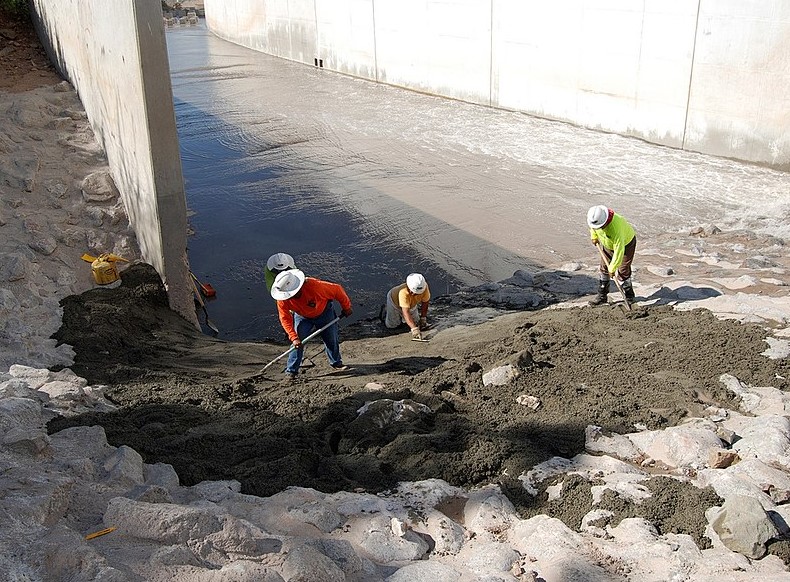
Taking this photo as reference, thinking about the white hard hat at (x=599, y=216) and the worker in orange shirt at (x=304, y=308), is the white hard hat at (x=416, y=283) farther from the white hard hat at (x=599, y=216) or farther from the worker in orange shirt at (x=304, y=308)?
→ the white hard hat at (x=599, y=216)

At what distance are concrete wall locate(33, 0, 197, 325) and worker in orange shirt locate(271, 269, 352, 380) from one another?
→ 6.56 feet

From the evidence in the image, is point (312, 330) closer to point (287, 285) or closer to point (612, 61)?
point (287, 285)

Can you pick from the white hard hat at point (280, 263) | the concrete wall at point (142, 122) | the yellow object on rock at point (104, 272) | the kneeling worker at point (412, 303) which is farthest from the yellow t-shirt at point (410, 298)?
the yellow object on rock at point (104, 272)

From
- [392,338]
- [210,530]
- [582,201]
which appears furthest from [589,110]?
[210,530]

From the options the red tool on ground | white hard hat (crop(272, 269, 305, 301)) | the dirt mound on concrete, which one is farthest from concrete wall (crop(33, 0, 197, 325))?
white hard hat (crop(272, 269, 305, 301))

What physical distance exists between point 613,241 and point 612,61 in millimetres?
9523

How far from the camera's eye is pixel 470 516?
13.4 ft

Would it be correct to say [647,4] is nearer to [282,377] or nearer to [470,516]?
[282,377]

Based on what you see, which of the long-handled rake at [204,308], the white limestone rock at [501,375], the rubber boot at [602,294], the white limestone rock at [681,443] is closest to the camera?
the white limestone rock at [681,443]

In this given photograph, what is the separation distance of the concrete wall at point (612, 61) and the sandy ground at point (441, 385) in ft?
18.6

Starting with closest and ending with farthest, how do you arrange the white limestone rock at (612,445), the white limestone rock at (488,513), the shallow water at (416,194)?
the white limestone rock at (488,513) < the white limestone rock at (612,445) < the shallow water at (416,194)

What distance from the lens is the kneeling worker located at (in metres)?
7.91

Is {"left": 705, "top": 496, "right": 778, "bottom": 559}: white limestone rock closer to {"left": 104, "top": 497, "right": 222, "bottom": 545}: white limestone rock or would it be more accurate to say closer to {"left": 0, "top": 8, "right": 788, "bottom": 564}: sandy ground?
{"left": 0, "top": 8, "right": 788, "bottom": 564}: sandy ground

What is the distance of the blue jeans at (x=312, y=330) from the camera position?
703 cm
